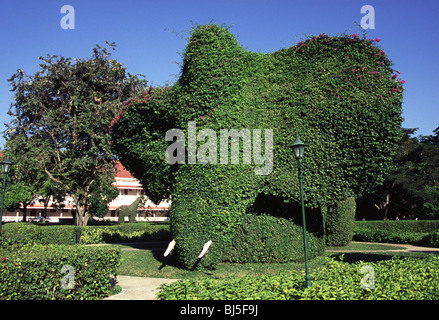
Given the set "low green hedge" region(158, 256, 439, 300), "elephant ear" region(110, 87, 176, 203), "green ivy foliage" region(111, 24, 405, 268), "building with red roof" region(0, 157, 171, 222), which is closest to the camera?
"low green hedge" region(158, 256, 439, 300)

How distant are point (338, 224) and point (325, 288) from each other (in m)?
14.9

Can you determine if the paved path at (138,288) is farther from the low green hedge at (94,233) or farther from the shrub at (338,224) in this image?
the shrub at (338,224)

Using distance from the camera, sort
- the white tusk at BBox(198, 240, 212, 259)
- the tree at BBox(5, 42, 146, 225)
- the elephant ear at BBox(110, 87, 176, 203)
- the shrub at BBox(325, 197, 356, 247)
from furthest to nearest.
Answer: the tree at BBox(5, 42, 146, 225) < the shrub at BBox(325, 197, 356, 247) < the elephant ear at BBox(110, 87, 176, 203) < the white tusk at BBox(198, 240, 212, 259)

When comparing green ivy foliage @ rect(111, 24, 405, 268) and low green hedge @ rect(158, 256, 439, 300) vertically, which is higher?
green ivy foliage @ rect(111, 24, 405, 268)

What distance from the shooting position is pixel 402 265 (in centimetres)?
709

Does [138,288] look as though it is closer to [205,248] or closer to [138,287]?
[138,287]

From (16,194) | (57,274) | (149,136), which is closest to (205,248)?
(57,274)

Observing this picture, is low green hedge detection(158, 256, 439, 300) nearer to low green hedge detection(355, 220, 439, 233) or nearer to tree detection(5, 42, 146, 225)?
A: tree detection(5, 42, 146, 225)

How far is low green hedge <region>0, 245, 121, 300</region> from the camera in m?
6.38

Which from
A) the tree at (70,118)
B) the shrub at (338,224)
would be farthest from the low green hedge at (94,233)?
the shrub at (338,224)

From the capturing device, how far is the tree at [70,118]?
2359 cm

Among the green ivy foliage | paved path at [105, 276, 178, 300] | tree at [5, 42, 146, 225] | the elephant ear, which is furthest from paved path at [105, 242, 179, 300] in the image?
tree at [5, 42, 146, 225]

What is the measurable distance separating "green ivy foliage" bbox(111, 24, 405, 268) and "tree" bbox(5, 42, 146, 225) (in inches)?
518

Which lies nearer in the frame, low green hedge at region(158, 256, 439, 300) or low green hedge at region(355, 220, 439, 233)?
low green hedge at region(158, 256, 439, 300)
